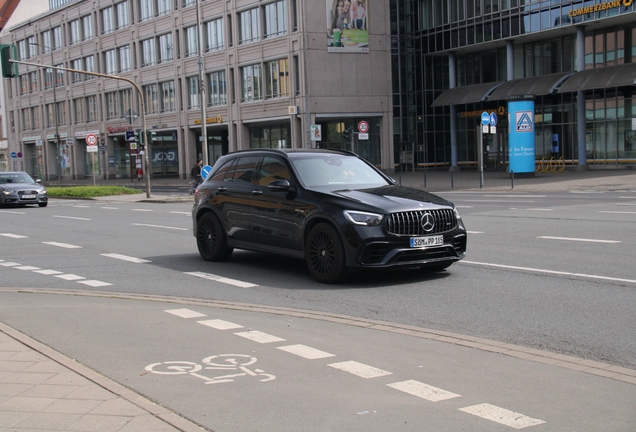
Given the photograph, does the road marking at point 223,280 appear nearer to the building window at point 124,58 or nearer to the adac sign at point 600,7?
the adac sign at point 600,7

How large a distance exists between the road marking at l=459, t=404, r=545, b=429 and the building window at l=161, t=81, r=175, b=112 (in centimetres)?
6163

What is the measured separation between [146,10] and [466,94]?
29.4 meters

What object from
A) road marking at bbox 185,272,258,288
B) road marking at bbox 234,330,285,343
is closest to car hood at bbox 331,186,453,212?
road marking at bbox 185,272,258,288

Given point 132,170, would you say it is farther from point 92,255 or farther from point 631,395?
point 631,395

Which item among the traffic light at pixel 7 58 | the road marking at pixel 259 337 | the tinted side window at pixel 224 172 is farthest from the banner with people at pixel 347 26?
the road marking at pixel 259 337

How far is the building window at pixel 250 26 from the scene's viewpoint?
54953 mm

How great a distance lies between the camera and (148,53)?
6688 cm

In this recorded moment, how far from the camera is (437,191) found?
1373 inches

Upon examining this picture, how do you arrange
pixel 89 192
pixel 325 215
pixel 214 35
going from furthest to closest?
pixel 214 35
pixel 89 192
pixel 325 215

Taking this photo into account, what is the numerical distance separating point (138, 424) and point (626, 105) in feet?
140

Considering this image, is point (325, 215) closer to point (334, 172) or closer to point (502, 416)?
point (334, 172)

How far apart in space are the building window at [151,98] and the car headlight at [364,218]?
59.1 meters

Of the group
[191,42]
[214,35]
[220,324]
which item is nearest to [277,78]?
[214,35]

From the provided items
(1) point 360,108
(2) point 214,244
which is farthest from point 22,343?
(1) point 360,108
